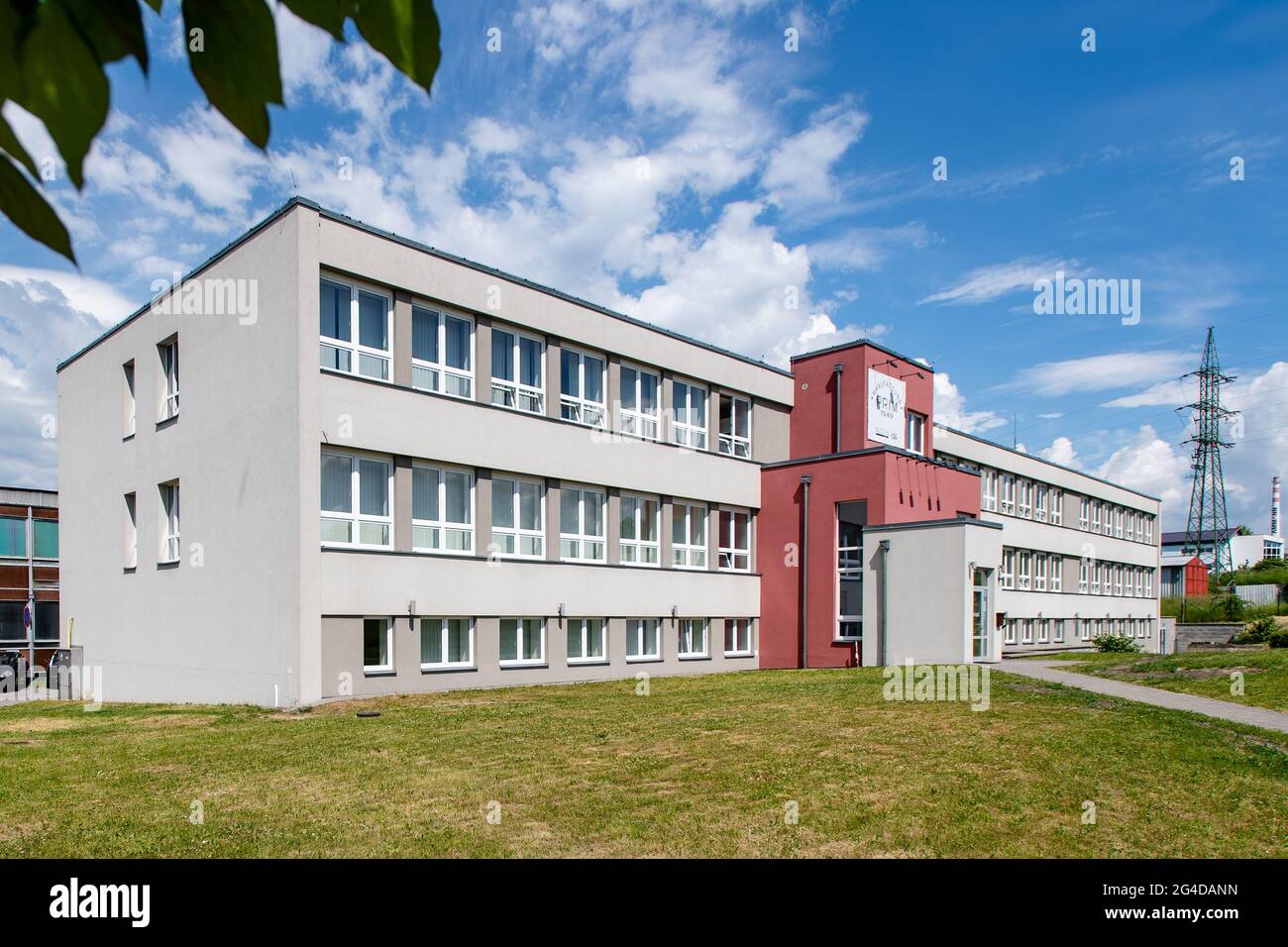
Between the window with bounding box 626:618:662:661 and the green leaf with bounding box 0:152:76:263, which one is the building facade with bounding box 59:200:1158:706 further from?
the green leaf with bounding box 0:152:76:263

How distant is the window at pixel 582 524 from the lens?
80.9 feet

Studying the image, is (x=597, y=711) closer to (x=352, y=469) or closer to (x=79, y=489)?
(x=352, y=469)

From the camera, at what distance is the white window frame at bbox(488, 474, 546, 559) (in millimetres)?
22703

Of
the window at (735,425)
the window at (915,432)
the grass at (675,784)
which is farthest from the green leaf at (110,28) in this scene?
the window at (915,432)

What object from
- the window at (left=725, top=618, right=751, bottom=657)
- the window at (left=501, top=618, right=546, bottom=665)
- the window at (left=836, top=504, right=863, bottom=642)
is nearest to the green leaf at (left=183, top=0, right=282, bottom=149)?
the window at (left=501, top=618, right=546, bottom=665)

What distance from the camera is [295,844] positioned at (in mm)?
7207

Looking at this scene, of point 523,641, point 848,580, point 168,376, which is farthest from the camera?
point 848,580

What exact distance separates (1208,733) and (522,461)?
609 inches

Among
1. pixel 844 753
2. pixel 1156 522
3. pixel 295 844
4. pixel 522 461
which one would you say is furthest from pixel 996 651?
pixel 1156 522

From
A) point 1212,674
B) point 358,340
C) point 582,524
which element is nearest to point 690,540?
point 582,524

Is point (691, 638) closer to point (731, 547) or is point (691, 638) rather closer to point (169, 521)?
point (731, 547)

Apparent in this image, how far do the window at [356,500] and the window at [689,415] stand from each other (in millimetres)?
10250

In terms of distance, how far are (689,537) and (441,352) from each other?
995 cm

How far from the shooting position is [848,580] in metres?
28.2
